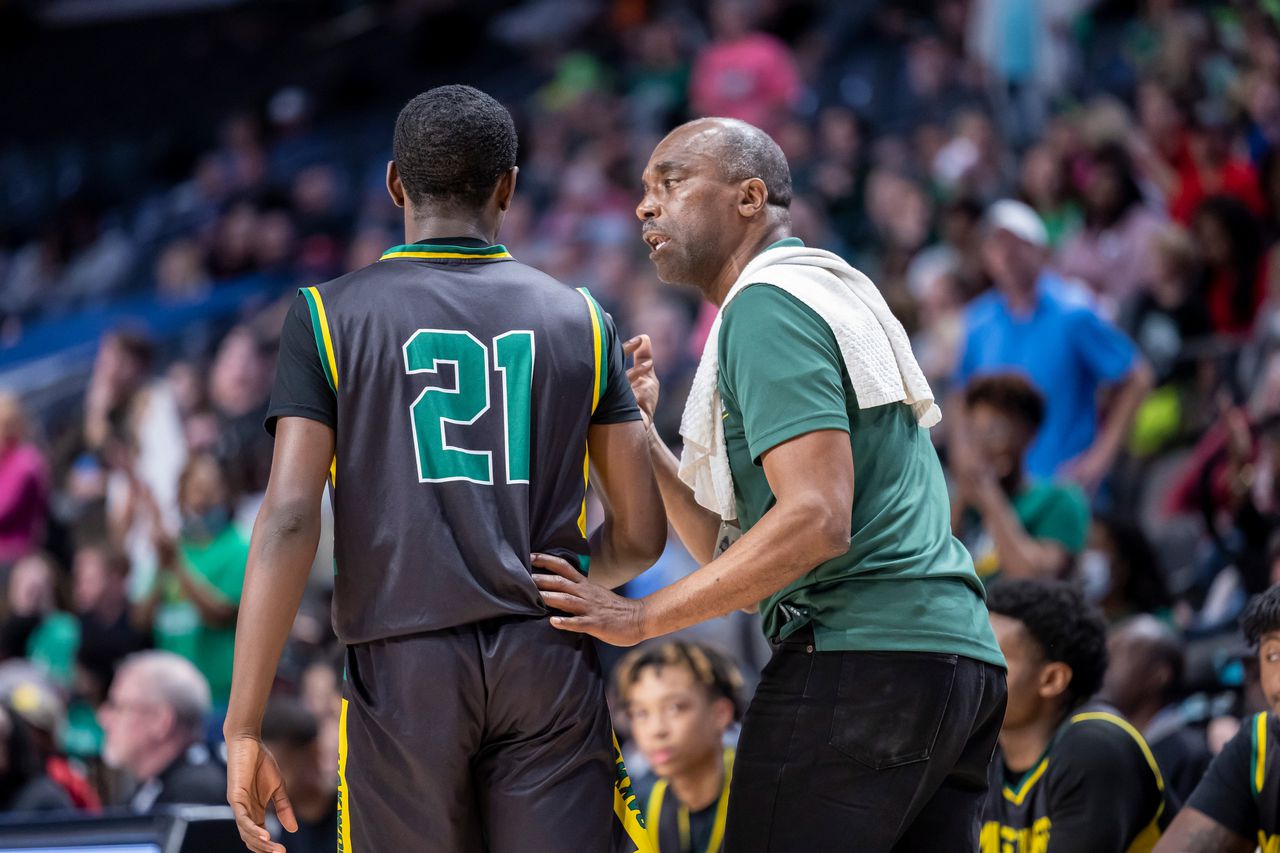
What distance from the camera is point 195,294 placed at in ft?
44.2

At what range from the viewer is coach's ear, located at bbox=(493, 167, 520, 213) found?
334 centimetres

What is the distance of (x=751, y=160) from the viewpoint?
3510 millimetres

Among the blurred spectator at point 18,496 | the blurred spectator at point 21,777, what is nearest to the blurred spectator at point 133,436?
the blurred spectator at point 18,496

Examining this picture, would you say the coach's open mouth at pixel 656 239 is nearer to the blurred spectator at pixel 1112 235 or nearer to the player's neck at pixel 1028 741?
the player's neck at pixel 1028 741

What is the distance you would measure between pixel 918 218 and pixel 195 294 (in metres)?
6.30

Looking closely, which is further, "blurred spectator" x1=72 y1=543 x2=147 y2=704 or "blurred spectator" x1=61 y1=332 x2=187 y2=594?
"blurred spectator" x1=61 y1=332 x2=187 y2=594

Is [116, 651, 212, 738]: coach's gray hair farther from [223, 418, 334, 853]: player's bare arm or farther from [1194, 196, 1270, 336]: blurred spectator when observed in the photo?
[1194, 196, 1270, 336]: blurred spectator

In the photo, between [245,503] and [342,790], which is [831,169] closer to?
[245,503]

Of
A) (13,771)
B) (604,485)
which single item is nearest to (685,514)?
(604,485)

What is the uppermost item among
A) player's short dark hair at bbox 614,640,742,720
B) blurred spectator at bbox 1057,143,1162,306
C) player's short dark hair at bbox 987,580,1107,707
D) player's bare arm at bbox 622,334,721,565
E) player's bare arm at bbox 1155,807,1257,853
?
blurred spectator at bbox 1057,143,1162,306

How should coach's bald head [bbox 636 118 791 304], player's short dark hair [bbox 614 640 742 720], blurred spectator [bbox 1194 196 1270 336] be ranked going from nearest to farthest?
coach's bald head [bbox 636 118 791 304], player's short dark hair [bbox 614 640 742 720], blurred spectator [bbox 1194 196 1270 336]

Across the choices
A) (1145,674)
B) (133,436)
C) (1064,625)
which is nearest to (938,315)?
(1145,674)

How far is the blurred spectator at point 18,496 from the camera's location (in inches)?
392

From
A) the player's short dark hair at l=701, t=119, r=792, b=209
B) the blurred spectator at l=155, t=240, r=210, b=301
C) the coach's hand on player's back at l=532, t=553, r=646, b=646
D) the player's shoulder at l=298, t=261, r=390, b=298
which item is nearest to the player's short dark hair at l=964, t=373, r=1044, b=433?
the player's short dark hair at l=701, t=119, r=792, b=209
